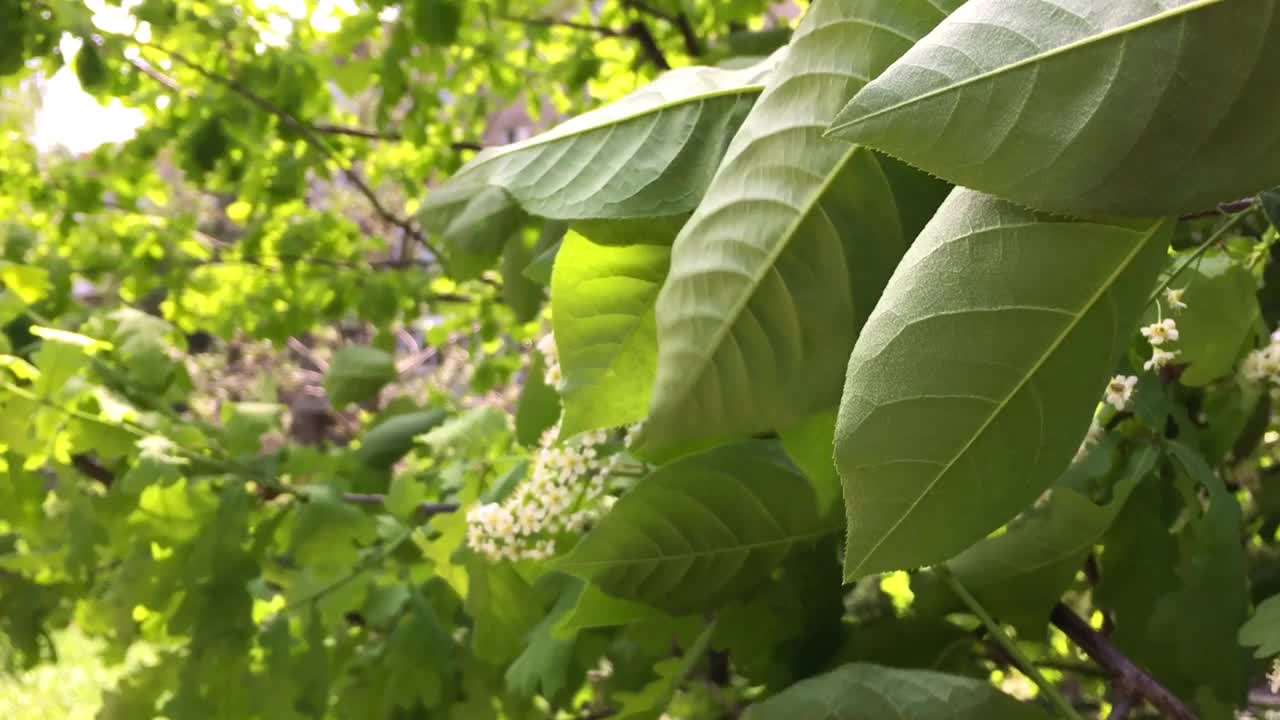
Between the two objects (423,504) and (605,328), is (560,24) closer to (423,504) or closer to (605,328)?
(423,504)

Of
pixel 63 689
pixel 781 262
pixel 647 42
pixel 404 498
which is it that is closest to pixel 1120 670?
pixel 781 262

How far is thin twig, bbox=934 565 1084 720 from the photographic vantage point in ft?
1.17

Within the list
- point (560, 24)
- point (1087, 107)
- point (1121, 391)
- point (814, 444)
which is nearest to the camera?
point (1087, 107)

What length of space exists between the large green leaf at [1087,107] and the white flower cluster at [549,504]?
0.30 meters

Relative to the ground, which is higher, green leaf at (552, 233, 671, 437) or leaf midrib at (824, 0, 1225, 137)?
green leaf at (552, 233, 671, 437)

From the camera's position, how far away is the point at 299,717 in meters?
0.60

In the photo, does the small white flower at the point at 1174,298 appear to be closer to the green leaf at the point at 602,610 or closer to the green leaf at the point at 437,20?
the green leaf at the point at 602,610

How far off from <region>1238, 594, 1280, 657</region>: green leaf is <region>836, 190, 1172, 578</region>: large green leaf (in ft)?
0.51

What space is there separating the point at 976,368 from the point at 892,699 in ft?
0.65

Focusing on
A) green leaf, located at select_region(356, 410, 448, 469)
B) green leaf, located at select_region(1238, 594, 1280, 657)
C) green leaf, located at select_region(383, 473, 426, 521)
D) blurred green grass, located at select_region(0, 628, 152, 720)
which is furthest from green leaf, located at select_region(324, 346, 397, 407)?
blurred green grass, located at select_region(0, 628, 152, 720)

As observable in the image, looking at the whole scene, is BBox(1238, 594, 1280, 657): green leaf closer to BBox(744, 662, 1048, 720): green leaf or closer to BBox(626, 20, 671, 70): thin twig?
BBox(744, 662, 1048, 720): green leaf

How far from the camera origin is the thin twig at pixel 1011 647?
36 cm

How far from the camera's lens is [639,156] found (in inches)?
11.8

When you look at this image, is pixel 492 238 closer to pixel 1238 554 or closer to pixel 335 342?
pixel 1238 554
